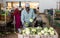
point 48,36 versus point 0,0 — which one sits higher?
point 0,0

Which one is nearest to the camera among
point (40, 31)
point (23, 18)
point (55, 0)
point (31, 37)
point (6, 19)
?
Answer: point (31, 37)

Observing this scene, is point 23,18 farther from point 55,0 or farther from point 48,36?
point 55,0

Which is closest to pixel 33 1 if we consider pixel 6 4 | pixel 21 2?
pixel 21 2

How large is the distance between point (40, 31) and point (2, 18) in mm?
3816

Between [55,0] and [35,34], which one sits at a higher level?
[55,0]

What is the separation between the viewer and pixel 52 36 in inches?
118

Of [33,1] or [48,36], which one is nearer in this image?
[48,36]

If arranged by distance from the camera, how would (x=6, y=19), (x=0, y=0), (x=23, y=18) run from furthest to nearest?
(x=0, y=0), (x=6, y=19), (x=23, y=18)

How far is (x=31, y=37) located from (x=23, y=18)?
4.33 ft

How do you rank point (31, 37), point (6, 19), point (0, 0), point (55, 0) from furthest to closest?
1. point (55, 0)
2. point (0, 0)
3. point (6, 19)
4. point (31, 37)

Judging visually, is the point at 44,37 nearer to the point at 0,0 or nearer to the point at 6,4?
the point at 0,0

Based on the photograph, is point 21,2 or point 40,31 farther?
point 21,2

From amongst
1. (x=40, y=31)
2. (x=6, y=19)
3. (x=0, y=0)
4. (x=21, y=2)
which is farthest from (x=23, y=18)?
(x=21, y=2)

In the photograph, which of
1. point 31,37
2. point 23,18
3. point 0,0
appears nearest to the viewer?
point 31,37
